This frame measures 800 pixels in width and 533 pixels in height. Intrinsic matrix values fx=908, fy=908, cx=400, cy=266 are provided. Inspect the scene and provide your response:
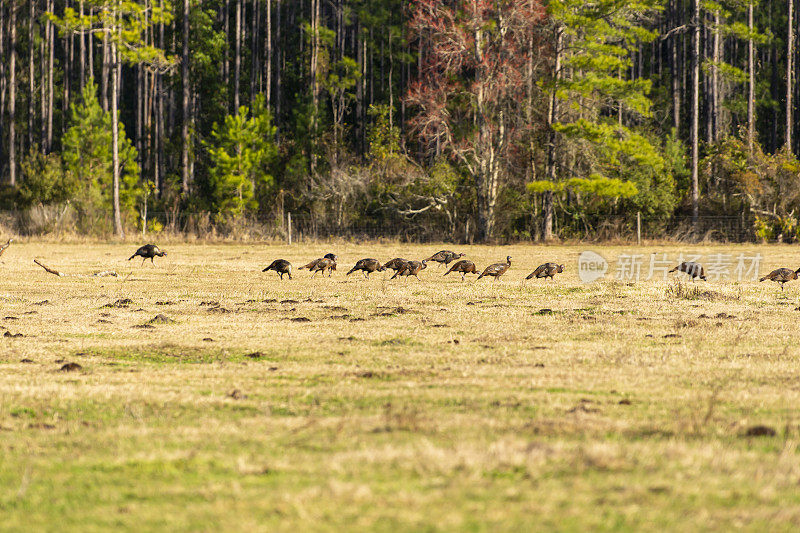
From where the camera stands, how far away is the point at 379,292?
18.5 meters

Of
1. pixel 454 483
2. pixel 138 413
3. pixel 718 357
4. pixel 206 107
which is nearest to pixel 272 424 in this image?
pixel 138 413

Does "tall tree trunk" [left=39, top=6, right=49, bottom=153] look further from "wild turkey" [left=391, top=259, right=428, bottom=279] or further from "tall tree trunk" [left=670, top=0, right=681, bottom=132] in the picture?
"wild turkey" [left=391, top=259, right=428, bottom=279]

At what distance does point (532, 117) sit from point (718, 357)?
3566cm

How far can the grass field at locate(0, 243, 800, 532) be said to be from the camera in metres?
4.84

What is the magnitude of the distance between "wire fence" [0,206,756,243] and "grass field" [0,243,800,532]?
26.2m

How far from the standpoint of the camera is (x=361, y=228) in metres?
43.6

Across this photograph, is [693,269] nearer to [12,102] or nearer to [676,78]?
[676,78]

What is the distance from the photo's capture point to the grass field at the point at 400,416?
4.84m

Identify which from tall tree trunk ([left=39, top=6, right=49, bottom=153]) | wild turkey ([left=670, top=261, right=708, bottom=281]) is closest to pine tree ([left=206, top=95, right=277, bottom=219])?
tall tree trunk ([left=39, top=6, right=49, bottom=153])

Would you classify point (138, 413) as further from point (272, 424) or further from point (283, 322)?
point (283, 322)
